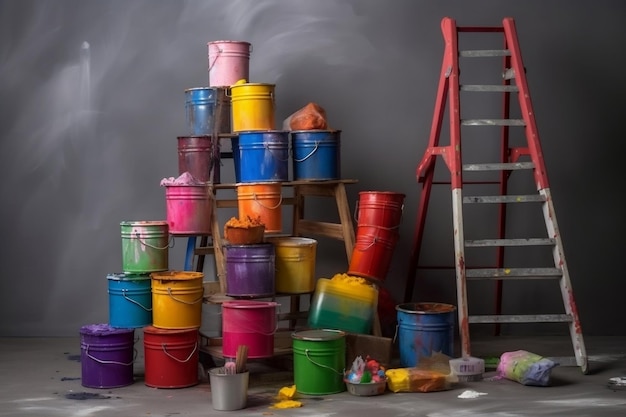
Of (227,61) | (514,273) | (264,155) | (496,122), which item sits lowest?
(514,273)

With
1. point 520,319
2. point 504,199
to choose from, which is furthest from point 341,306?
point 504,199

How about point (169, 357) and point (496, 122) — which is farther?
point (496, 122)

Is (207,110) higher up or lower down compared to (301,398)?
higher up

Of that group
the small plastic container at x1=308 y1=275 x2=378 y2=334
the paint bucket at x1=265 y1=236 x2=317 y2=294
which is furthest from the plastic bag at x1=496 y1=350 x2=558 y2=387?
the paint bucket at x1=265 y1=236 x2=317 y2=294

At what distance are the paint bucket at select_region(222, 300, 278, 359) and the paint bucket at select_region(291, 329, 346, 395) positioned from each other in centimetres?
20

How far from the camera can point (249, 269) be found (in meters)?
5.61

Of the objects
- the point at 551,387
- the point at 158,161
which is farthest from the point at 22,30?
the point at 551,387

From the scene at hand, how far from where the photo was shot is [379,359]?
576 cm

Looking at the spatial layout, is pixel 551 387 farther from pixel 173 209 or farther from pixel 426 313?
pixel 173 209

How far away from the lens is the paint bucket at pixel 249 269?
561 cm

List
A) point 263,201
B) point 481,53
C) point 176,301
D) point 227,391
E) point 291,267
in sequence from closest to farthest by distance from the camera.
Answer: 1. point 227,391
2. point 176,301
3. point 291,267
4. point 263,201
5. point 481,53

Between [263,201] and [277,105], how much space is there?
1.37 m

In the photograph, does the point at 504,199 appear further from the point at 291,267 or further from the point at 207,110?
the point at 207,110

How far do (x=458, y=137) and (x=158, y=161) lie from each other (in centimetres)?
A: 237
